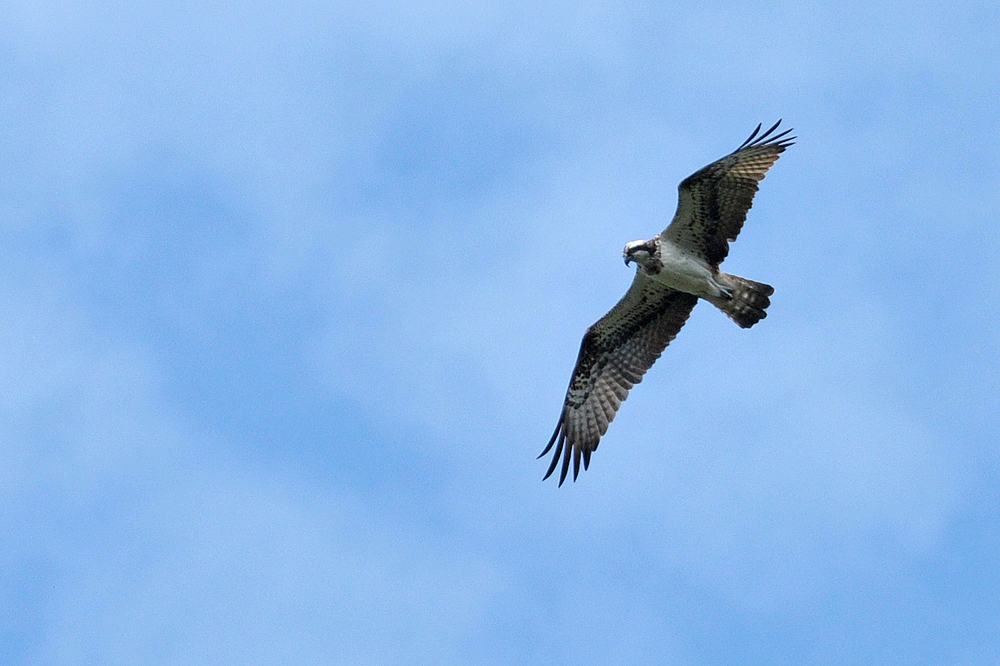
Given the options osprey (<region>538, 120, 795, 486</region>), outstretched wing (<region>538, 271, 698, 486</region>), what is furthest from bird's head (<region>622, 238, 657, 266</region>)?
outstretched wing (<region>538, 271, 698, 486</region>)

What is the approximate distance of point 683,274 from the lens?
16328mm

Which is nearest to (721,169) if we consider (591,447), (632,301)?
(632,301)

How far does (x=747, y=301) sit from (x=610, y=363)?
1.78m

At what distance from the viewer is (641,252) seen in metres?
16.3

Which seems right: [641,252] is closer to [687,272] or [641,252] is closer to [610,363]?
[687,272]

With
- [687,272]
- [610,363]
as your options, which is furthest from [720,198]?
[610,363]

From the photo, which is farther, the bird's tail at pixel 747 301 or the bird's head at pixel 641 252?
the bird's tail at pixel 747 301

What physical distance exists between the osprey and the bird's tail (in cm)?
1

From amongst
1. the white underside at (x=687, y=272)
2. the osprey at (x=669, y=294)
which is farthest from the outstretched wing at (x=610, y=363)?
the white underside at (x=687, y=272)

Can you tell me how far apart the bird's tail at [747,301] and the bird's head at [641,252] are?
849mm

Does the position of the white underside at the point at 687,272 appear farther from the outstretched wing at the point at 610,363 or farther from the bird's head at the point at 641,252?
the outstretched wing at the point at 610,363

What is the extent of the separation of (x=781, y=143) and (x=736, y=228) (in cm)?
95

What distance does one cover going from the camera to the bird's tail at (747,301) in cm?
1655

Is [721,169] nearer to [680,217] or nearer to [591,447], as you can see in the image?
[680,217]
